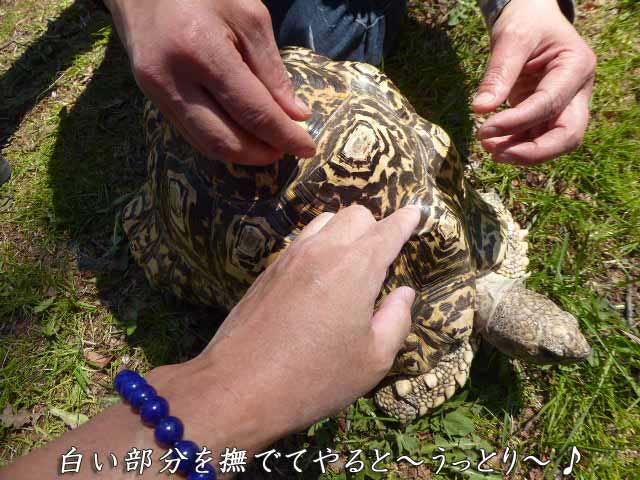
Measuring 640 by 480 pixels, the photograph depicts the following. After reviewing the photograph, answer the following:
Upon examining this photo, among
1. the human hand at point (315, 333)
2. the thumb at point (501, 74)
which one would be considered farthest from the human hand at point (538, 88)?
the human hand at point (315, 333)

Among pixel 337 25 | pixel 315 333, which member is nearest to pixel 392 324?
pixel 315 333

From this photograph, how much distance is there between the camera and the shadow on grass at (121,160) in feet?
7.39

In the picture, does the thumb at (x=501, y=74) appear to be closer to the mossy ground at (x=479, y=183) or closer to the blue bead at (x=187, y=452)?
the mossy ground at (x=479, y=183)

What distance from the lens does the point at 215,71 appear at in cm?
112

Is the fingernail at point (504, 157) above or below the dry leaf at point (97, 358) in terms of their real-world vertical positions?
above

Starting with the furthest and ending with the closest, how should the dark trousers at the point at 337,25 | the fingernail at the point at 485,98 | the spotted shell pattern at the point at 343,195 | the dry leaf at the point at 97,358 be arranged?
the dark trousers at the point at 337,25 < the dry leaf at the point at 97,358 < the spotted shell pattern at the point at 343,195 < the fingernail at the point at 485,98

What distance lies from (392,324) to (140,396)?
607mm

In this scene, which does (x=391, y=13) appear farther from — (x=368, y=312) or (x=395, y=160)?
(x=368, y=312)

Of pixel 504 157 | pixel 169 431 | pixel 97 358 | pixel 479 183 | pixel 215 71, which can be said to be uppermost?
pixel 215 71

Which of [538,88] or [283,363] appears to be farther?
[538,88]

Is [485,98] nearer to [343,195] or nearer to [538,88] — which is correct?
[538,88]

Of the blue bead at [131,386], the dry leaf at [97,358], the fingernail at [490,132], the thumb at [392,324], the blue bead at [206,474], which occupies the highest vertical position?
the blue bead at [131,386]

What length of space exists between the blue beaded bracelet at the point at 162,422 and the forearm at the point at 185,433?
2cm

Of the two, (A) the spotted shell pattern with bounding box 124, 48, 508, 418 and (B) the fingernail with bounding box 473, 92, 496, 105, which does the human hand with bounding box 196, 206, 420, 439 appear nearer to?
(A) the spotted shell pattern with bounding box 124, 48, 508, 418
